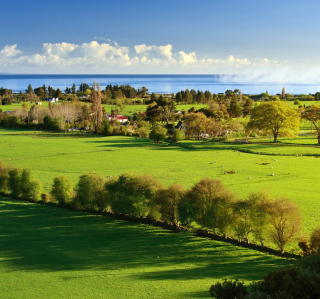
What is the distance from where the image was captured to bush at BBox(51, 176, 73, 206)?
40.3 metres

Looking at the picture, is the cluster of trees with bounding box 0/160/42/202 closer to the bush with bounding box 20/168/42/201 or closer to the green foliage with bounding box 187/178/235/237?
the bush with bounding box 20/168/42/201

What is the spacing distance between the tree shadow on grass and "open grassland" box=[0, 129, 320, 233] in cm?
1042

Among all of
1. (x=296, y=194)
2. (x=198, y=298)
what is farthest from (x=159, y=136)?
(x=198, y=298)

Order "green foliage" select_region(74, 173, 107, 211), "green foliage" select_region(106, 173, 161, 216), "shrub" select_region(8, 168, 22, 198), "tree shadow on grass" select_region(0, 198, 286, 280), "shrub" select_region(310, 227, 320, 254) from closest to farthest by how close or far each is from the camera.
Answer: "shrub" select_region(310, 227, 320, 254), "tree shadow on grass" select_region(0, 198, 286, 280), "green foliage" select_region(106, 173, 161, 216), "green foliage" select_region(74, 173, 107, 211), "shrub" select_region(8, 168, 22, 198)

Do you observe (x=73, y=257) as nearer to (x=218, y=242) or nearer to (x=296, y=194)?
(x=218, y=242)

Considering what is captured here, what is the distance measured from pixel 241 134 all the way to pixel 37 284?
91.2 m

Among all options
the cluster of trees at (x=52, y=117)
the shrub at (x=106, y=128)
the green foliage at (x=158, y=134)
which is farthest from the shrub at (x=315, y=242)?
the cluster of trees at (x=52, y=117)

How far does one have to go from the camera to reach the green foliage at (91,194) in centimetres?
3822

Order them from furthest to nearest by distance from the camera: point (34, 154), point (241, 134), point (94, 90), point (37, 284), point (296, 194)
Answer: point (94, 90) < point (241, 134) < point (34, 154) < point (296, 194) < point (37, 284)

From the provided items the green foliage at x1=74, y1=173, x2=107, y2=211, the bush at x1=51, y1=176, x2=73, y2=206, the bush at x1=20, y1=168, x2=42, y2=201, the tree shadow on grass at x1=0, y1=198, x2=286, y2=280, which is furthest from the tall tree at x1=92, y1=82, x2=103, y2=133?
the tree shadow on grass at x1=0, y1=198, x2=286, y2=280

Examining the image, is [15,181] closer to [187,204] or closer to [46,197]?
[46,197]

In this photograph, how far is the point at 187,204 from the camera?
106 feet

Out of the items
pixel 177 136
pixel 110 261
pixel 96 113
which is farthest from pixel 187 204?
pixel 96 113

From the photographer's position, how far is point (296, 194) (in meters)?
41.7
